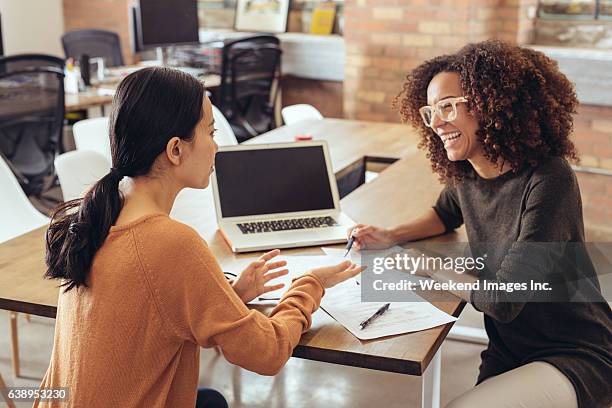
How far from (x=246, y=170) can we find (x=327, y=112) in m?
3.90

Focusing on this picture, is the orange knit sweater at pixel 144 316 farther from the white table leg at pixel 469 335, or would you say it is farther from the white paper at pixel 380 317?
the white table leg at pixel 469 335

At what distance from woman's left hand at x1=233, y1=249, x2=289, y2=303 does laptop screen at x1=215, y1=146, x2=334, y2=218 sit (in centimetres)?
58

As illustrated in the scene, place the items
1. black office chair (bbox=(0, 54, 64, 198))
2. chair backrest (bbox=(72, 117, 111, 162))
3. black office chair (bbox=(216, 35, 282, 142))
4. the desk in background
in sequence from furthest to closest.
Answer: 1. black office chair (bbox=(216, 35, 282, 142))
2. the desk in background
3. black office chair (bbox=(0, 54, 64, 198))
4. chair backrest (bbox=(72, 117, 111, 162))

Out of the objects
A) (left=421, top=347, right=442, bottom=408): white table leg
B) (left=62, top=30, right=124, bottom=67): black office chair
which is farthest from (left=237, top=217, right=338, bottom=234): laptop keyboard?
(left=62, top=30, right=124, bottom=67): black office chair

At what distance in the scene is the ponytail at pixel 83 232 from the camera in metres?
1.49

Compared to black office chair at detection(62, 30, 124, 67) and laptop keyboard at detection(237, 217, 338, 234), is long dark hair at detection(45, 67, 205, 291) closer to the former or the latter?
laptop keyboard at detection(237, 217, 338, 234)

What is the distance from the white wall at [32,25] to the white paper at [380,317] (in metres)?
5.34

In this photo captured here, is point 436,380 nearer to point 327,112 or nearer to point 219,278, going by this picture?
point 219,278

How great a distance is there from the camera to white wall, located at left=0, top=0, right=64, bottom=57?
6539 millimetres

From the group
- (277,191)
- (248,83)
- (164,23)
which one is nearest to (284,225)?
(277,191)

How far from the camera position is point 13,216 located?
123 inches

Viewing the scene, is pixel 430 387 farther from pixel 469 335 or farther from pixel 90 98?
pixel 90 98

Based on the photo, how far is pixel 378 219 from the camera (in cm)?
250

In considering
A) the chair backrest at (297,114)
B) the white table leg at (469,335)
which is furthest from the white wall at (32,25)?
the white table leg at (469,335)
